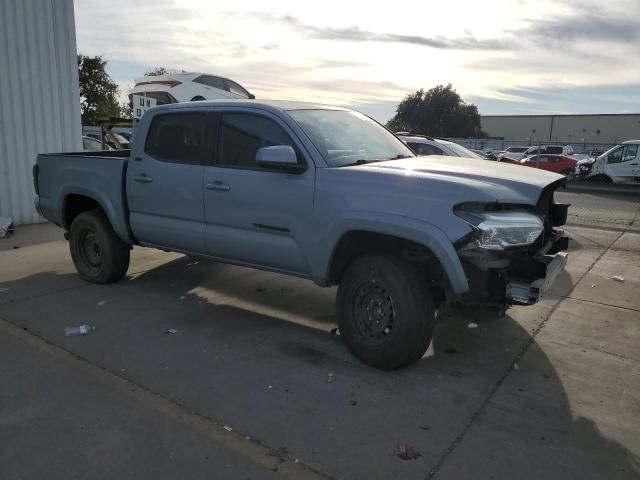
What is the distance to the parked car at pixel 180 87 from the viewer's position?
1575 cm

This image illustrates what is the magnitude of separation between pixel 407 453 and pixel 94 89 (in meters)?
46.7

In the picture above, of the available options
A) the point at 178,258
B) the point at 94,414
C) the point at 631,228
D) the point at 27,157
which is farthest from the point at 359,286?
the point at 631,228

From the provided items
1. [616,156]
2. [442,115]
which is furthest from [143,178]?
[442,115]

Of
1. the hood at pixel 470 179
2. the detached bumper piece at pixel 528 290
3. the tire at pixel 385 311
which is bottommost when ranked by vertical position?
the tire at pixel 385 311

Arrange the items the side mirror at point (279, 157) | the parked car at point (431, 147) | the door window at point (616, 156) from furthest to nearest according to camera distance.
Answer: the door window at point (616, 156), the parked car at point (431, 147), the side mirror at point (279, 157)

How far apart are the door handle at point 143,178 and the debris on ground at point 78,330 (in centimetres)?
150

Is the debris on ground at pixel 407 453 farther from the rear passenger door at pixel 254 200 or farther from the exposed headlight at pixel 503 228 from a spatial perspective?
the rear passenger door at pixel 254 200

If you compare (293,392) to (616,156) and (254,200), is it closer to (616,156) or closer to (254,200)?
(254,200)

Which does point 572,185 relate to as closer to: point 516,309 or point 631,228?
point 631,228

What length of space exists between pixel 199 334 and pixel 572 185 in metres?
20.4

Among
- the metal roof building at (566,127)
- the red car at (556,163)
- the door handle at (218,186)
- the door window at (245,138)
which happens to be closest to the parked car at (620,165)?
the red car at (556,163)

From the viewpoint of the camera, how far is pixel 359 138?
4.68 m

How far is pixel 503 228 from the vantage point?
3381 millimetres

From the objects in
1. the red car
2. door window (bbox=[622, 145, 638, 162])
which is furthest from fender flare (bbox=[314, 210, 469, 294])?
the red car
